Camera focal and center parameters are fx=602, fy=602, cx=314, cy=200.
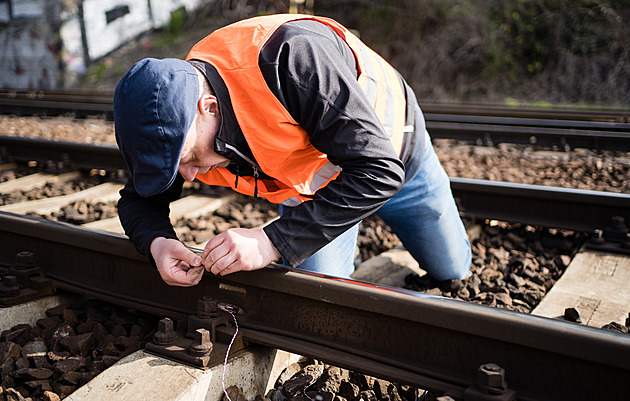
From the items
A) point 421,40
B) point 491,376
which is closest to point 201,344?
point 491,376

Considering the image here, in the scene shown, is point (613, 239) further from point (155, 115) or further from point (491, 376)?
point (155, 115)

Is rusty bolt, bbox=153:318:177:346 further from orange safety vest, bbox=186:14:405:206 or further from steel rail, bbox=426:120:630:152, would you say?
steel rail, bbox=426:120:630:152

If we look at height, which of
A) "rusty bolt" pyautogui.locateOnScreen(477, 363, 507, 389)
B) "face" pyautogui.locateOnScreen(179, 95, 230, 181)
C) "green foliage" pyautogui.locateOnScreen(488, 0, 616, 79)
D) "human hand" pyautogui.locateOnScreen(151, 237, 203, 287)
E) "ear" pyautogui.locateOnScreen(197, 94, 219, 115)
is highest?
"ear" pyautogui.locateOnScreen(197, 94, 219, 115)

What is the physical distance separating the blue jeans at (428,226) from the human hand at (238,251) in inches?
31.3

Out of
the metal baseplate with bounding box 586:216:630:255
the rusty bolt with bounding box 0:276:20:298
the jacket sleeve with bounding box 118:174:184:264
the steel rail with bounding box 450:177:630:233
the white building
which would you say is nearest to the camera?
the jacket sleeve with bounding box 118:174:184:264

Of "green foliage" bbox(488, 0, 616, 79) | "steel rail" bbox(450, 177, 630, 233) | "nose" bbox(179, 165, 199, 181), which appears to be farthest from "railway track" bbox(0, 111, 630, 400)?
"green foliage" bbox(488, 0, 616, 79)

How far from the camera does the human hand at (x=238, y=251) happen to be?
6.76 feet

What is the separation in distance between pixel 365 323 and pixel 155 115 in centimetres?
103

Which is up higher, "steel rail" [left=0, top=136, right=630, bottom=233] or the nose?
the nose

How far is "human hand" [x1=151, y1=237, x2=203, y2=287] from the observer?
2293mm

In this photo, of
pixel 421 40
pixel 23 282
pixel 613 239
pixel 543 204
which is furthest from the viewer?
pixel 421 40

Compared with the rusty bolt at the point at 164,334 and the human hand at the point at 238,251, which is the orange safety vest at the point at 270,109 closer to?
the human hand at the point at 238,251

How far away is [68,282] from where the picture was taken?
2900mm

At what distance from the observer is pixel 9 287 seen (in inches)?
107
